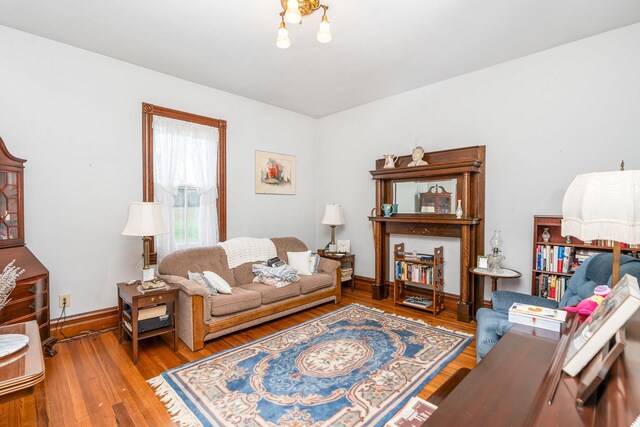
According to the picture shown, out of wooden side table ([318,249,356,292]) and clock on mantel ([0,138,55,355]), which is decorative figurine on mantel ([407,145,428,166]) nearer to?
wooden side table ([318,249,356,292])

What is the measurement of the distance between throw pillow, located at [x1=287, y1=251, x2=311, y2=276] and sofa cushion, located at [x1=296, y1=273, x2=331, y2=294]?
6.2 inches

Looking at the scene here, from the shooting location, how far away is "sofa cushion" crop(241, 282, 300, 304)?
3384 mm

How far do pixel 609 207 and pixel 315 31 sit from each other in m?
2.51

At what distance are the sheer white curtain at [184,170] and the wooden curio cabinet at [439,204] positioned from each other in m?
2.21

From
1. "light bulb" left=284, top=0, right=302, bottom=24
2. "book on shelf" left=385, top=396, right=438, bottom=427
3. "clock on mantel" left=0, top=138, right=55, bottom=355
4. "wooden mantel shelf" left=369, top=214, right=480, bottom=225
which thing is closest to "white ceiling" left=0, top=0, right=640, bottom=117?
"light bulb" left=284, top=0, right=302, bottom=24

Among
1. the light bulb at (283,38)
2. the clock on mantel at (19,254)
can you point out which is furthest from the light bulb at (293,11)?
the clock on mantel at (19,254)

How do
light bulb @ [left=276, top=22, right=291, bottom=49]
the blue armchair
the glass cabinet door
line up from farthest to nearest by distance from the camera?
the glass cabinet door
light bulb @ [left=276, top=22, right=291, bottom=49]
the blue armchair

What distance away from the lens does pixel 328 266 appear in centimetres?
421

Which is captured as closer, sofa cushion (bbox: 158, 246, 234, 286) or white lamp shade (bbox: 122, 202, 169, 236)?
white lamp shade (bbox: 122, 202, 169, 236)

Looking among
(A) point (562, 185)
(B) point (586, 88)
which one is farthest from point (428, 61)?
(A) point (562, 185)

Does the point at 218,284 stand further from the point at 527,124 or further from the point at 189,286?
the point at 527,124

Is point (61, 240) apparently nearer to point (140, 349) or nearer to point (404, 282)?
point (140, 349)

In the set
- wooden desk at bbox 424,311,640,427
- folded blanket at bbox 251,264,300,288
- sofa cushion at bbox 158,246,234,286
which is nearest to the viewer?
wooden desk at bbox 424,311,640,427

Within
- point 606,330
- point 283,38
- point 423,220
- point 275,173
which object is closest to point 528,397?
point 606,330
